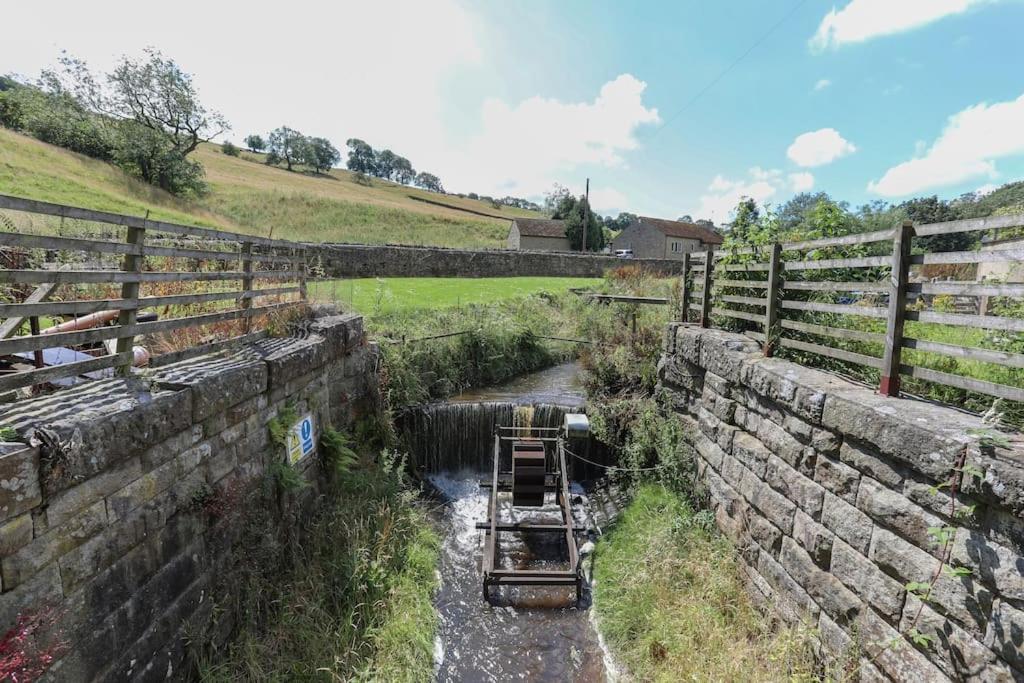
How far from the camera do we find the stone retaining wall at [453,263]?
72.8 feet

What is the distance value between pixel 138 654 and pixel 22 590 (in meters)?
1.06

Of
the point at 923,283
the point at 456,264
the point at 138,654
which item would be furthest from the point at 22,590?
the point at 456,264

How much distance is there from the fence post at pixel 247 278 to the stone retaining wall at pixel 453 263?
13.5 meters

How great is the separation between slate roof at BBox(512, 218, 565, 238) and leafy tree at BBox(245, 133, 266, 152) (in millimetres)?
64679

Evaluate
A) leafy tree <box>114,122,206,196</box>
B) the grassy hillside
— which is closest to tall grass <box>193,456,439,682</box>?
the grassy hillside

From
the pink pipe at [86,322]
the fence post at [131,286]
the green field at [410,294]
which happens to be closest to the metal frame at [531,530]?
the fence post at [131,286]

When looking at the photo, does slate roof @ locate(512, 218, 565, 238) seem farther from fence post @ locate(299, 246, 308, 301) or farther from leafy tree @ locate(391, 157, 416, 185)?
leafy tree @ locate(391, 157, 416, 185)

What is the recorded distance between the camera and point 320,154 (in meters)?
89.0

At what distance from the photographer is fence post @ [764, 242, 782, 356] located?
17.6 feet

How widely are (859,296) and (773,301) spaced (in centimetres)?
196

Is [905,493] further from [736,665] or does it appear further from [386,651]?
[386,651]

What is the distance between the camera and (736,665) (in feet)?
13.4

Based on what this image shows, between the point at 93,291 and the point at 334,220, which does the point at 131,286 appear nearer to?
the point at 93,291

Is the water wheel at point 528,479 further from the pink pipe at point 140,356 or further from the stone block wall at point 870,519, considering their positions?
the pink pipe at point 140,356
